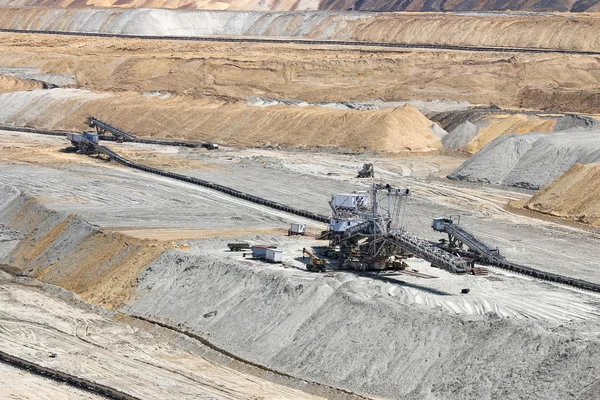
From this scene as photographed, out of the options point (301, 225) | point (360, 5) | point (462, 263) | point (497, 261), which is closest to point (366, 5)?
point (360, 5)

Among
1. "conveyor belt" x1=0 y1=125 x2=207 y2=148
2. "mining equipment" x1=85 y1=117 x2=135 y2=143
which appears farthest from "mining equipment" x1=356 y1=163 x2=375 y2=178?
"mining equipment" x1=85 y1=117 x2=135 y2=143

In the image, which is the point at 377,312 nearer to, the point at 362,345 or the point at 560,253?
the point at 362,345

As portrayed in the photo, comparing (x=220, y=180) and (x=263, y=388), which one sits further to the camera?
(x=220, y=180)

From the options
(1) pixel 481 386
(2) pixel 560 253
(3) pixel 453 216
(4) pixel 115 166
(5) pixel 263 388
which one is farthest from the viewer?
(4) pixel 115 166

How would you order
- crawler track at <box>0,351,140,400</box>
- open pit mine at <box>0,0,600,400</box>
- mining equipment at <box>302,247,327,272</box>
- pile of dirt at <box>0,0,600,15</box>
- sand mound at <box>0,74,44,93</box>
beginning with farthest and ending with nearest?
pile of dirt at <box>0,0,600,15</box>, sand mound at <box>0,74,44,93</box>, mining equipment at <box>302,247,327,272</box>, open pit mine at <box>0,0,600,400</box>, crawler track at <box>0,351,140,400</box>

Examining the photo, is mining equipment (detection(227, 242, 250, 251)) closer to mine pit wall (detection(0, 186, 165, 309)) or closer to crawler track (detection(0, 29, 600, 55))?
mine pit wall (detection(0, 186, 165, 309))

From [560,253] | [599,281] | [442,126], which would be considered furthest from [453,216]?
[442,126]
